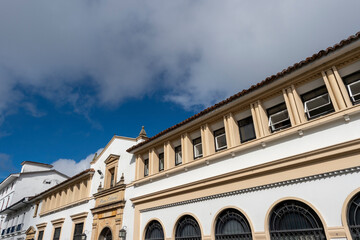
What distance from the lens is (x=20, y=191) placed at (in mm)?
30750

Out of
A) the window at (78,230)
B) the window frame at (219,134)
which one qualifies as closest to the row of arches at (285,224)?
the window frame at (219,134)

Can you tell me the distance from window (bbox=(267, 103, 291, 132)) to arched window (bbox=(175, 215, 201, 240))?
4823 millimetres

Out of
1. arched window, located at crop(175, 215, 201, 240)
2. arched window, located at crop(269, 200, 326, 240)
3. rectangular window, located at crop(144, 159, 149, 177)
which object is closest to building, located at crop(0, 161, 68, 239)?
rectangular window, located at crop(144, 159, 149, 177)

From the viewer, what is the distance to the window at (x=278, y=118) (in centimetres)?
856

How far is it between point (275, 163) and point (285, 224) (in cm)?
182

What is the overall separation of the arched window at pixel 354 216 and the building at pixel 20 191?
27808 mm

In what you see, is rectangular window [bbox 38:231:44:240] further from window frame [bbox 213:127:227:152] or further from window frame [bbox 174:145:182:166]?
window frame [bbox 213:127:227:152]

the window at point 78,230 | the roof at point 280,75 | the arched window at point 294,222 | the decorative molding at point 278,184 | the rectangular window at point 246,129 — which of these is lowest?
the arched window at point 294,222

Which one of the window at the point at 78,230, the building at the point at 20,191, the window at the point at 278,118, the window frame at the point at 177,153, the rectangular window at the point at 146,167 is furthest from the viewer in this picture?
the building at the point at 20,191

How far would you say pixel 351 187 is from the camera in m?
6.39

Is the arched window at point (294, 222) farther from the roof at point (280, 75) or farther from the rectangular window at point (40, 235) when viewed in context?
the rectangular window at point (40, 235)

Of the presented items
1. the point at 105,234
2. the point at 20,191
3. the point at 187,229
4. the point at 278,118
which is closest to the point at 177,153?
the point at 187,229

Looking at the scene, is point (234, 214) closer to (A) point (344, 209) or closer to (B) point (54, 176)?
(A) point (344, 209)

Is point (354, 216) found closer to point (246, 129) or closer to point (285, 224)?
point (285, 224)
